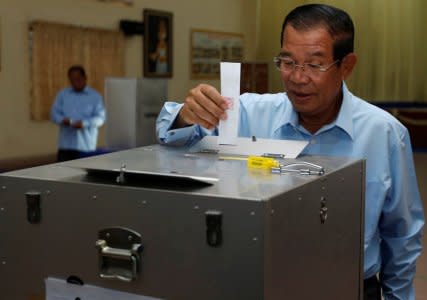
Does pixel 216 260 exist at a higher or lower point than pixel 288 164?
lower

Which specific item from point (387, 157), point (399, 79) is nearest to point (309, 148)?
point (387, 157)

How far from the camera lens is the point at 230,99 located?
129cm

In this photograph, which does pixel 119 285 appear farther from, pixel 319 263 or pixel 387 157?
pixel 387 157

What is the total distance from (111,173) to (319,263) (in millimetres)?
394

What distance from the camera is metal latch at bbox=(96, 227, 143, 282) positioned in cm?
103

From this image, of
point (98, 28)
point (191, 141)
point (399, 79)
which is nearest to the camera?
point (191, 141)

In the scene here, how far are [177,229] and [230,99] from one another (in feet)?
1.26

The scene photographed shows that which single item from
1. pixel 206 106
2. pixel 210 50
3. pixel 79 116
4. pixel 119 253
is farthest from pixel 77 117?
pixel 119 253

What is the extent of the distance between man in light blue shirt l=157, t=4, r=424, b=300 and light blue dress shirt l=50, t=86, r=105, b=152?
5315 millimetres

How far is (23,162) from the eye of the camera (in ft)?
25.9

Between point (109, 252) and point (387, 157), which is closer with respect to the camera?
point (109, 252)

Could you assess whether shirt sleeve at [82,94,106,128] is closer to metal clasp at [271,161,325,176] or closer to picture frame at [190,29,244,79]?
picture frame at [190,29,244,79]

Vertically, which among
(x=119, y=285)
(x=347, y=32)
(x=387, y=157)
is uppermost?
(x=347, y=32)

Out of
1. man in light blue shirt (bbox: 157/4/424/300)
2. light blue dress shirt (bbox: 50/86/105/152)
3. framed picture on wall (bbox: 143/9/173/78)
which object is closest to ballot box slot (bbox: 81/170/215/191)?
man in light blue shirt (bbox: 157/4/424/300)
